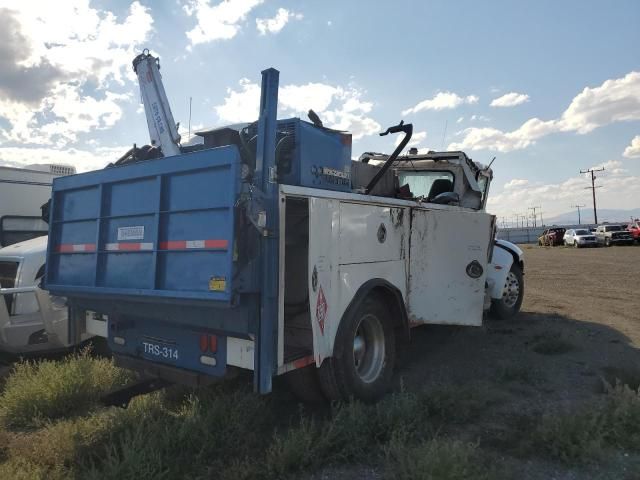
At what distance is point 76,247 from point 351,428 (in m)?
2.86

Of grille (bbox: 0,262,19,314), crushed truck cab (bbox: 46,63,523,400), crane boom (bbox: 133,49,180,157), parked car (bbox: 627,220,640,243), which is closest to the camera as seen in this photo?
crushed truck cab (bbox: 46,63,523,400)

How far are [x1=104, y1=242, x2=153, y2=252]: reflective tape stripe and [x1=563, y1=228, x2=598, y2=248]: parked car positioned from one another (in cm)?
3698

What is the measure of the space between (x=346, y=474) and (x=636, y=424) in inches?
90.3

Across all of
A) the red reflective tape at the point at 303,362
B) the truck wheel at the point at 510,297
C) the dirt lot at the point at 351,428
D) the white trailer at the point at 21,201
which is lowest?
the dirt lot at the point at 351,428

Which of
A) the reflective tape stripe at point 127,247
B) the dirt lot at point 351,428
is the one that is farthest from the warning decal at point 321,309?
the reflective tape stripe at point 127,247

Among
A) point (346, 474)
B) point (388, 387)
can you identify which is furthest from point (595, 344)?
point (346, 474)

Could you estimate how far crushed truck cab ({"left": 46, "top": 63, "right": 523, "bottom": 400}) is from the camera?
342 cm

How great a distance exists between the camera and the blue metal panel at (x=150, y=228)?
3.36 metres

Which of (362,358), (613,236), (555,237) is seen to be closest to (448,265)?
(362,358)

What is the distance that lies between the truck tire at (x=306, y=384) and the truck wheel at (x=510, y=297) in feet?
15.9

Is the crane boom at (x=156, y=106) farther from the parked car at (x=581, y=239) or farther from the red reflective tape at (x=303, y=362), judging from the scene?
the parked car at (x=581, y=239)

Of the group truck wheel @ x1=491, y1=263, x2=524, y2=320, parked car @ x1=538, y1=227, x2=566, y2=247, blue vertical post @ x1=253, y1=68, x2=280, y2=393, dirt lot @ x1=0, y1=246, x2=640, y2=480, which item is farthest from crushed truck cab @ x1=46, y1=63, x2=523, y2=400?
parked car @ x1=538, y1=227, x2=566, y2=247

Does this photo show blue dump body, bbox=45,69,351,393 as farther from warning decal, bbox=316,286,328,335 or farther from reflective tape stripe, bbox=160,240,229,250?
warning decal, bbox=316,286,328,335

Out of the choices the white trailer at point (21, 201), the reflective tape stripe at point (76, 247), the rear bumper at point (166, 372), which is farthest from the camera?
the white trailer at point (21, 201)
